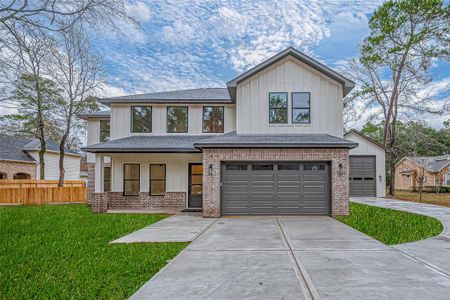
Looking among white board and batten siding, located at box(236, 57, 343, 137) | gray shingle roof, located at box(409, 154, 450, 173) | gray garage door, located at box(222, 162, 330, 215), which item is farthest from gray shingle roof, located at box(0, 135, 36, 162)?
gray shingle roof, located at box(409, 154, 450, 173)

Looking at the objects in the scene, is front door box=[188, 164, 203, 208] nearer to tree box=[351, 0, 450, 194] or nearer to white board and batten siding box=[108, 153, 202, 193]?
white board and batten siding box=[108, 153, 202, 193]

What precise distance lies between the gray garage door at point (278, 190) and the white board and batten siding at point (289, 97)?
79.8 inches

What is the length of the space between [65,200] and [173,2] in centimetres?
1448

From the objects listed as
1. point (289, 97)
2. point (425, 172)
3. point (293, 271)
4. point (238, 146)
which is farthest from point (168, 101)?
point (425, 172)

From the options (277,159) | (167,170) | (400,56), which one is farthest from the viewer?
(400,56)

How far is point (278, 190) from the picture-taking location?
11914 millimetres

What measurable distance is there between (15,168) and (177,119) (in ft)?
54.9

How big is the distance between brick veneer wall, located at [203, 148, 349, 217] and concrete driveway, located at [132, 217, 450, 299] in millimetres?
3871

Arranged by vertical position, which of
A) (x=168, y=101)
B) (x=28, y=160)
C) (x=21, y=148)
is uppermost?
(x=168, y=101)

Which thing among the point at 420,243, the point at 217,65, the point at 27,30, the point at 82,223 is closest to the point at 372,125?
the point at 217,65

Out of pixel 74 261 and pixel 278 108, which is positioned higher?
pixel 278 108

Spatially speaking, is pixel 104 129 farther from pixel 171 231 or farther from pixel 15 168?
pixel 15 168

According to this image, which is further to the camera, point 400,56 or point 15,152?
point 15,152

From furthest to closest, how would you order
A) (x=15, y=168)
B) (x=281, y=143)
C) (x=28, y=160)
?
(x=28, y=160), (x=15, y=168), (x=281, y=143)
